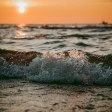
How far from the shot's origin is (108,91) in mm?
5957

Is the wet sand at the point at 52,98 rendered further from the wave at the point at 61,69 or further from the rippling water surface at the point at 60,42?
the rippling water surface at the point at 60,42

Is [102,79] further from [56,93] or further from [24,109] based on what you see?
[24,109]

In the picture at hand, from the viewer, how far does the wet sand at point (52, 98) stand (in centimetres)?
478

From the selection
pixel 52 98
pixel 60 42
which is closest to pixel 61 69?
pixel 52 98

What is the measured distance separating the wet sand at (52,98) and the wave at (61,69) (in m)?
0.53

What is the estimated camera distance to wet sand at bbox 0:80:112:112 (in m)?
4.78

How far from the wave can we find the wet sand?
1.75 ft

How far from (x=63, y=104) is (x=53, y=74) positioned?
2.40 m

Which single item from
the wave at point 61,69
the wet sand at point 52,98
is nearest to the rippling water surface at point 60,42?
the wave at point 61,69

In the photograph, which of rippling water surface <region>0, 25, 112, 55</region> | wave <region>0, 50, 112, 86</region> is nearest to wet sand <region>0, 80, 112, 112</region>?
wave <region>0, 50, 112, 86</region>

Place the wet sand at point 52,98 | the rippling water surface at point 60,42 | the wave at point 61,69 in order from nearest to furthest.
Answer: the wet sand at point 52,98 → the wave at point 61,69 → the rippling water surface at point 60,42

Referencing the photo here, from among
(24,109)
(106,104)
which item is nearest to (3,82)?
(24,109)

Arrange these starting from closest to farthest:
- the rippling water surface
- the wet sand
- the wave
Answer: the wet sand, the wave, the rippling water surface

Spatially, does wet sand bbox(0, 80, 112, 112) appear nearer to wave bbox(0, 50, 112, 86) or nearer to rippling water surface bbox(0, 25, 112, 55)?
wave bbox(0, 50, 112, 86)
